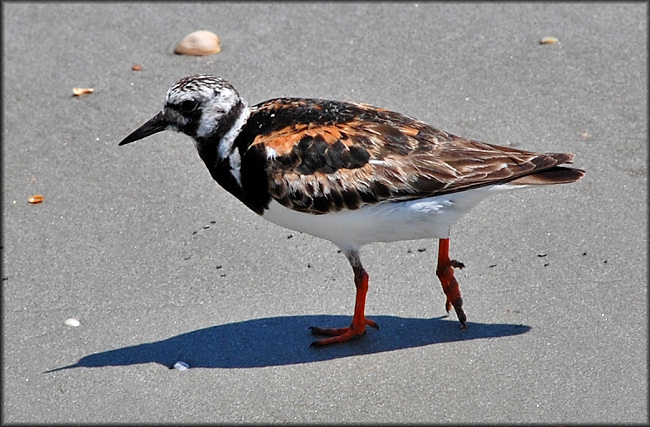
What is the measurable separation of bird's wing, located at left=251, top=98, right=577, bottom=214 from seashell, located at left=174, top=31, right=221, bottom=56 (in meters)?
2.73

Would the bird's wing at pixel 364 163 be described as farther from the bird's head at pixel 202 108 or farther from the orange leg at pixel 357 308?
the orange leg at pixel 357 308

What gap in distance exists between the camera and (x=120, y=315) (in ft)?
17.9

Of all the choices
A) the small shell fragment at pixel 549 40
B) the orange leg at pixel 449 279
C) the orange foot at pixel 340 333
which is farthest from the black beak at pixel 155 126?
the small shell fragment at pixel 549 40

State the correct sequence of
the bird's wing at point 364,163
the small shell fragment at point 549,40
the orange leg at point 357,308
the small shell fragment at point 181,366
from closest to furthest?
1. the bird's wing at point 364,163
2. the small shell fragment at point 181,366
3. the orange leg at point 357,308
4. the small shell fragment at point 549,40

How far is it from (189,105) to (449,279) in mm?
1644

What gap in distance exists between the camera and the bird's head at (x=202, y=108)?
202 inches

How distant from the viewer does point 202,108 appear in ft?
16.9

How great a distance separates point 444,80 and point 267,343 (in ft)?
9.47

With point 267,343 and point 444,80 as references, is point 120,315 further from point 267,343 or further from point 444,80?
point 444,80

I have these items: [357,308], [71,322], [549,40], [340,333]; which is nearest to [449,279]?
[357,308]

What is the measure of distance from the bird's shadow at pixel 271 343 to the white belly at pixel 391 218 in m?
0.53

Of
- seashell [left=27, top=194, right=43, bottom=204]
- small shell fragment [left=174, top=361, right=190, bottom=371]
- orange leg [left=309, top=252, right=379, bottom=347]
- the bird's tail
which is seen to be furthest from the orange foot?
seashell [left=27, top=194, right=43, bottom=204]

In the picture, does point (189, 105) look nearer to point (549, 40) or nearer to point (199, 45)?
point (199, 45)

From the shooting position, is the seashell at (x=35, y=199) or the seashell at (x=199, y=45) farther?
the seashell at (x=199, y=45)
